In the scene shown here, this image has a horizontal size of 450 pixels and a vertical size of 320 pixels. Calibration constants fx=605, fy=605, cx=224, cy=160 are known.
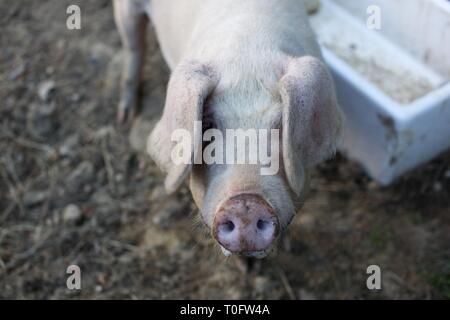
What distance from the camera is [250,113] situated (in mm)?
2012

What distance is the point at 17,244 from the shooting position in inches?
125

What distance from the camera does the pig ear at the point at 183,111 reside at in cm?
198

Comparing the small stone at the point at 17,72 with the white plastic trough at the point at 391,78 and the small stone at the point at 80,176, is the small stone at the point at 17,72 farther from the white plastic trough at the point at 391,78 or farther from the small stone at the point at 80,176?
the white plastic trough at the point at 391,78

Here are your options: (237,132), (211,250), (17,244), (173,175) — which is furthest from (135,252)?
(237,132)

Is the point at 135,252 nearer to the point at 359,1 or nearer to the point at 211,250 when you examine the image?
the point at 211,250

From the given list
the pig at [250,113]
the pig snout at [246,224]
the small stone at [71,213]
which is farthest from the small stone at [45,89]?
the pig snout at [246,224]

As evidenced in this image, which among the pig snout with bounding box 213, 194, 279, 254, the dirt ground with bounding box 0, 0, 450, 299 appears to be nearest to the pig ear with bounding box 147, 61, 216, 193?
the pig snout with bounding box 213, 194, 279, 254

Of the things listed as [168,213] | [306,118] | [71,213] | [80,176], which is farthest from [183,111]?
[80,176]

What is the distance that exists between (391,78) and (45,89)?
83.7 inches

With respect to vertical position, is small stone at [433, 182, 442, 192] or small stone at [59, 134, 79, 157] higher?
small stone at [59, 134, 79, 157]

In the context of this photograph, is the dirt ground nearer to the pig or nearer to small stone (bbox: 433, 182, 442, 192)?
small stone (bbox: 433, 182, 442, 192)

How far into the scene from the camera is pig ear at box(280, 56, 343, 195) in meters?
1.96

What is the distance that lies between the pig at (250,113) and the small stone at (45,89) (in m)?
1.64

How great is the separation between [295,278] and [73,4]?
8.24ft
